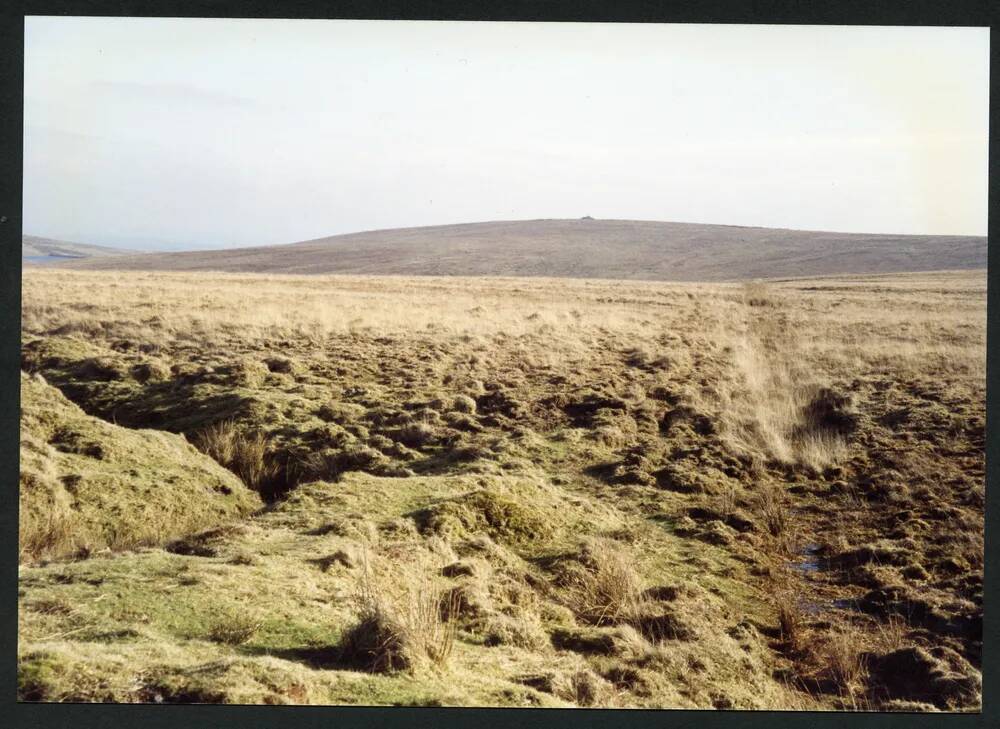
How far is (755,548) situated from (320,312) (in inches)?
455

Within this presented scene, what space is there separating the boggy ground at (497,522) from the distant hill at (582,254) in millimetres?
18494

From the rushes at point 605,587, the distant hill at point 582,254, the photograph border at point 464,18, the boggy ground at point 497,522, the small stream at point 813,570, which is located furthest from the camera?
the distant hill at point 582,254

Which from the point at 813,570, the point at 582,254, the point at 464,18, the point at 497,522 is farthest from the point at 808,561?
the point at 582,254

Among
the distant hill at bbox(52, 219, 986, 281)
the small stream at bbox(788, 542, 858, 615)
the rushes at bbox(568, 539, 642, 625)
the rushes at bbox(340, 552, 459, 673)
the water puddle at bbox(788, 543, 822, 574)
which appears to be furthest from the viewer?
the distant hill at bbox(52, 219, 986, 281)

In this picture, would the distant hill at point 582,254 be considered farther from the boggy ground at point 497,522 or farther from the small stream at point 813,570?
the small stream at point 813,570

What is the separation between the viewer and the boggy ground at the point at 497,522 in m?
5.78

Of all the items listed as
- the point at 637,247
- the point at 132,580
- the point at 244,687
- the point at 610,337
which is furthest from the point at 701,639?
the point at 637,247

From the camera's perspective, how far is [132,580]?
237 inches

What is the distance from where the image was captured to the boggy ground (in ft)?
19.0

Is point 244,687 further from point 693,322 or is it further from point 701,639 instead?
point 693,322

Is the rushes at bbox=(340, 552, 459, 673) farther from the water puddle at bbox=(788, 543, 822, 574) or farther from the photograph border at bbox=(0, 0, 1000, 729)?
the water puddle at bbox=(788, 543, 822, 574)

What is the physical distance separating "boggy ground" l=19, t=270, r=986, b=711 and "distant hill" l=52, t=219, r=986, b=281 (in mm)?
18494

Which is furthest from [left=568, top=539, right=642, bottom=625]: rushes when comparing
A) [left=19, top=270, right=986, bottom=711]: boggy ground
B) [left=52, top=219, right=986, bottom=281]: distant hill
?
[left=52, top=219, right=986, bottom=281]: distant hill

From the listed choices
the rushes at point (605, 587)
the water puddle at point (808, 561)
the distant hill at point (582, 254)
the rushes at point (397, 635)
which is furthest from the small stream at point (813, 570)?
the distant hill at point (582, 254)
